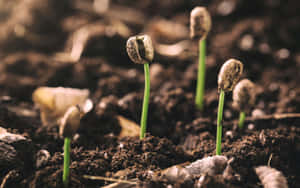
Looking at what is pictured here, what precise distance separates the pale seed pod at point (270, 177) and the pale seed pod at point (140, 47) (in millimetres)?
456

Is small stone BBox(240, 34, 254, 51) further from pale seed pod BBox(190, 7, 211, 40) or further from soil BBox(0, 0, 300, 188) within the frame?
pale seed pod BBox(190, 7, 211, 40)

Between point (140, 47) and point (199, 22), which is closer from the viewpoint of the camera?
point (140, 47)

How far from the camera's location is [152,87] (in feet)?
4.82

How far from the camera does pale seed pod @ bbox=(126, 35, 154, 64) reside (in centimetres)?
93

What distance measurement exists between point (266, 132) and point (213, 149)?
18cm

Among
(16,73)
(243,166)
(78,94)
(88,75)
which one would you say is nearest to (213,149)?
(243,166)

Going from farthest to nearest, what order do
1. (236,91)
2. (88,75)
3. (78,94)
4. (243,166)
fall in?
1. (88,75)
2. (78,94)
3. (236,91)
4. (243,166)

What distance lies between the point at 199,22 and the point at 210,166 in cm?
51

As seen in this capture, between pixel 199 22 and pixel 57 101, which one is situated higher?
pixel 199 22

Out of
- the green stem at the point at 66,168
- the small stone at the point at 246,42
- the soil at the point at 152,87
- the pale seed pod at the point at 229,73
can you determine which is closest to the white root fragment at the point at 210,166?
the soil at the point at 152,87

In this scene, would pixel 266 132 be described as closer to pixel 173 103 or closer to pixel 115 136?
pixel 173 103

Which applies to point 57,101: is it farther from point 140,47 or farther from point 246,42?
point 246,42

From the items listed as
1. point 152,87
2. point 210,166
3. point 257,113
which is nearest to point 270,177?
point 210,166

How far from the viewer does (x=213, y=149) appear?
3.43ft
